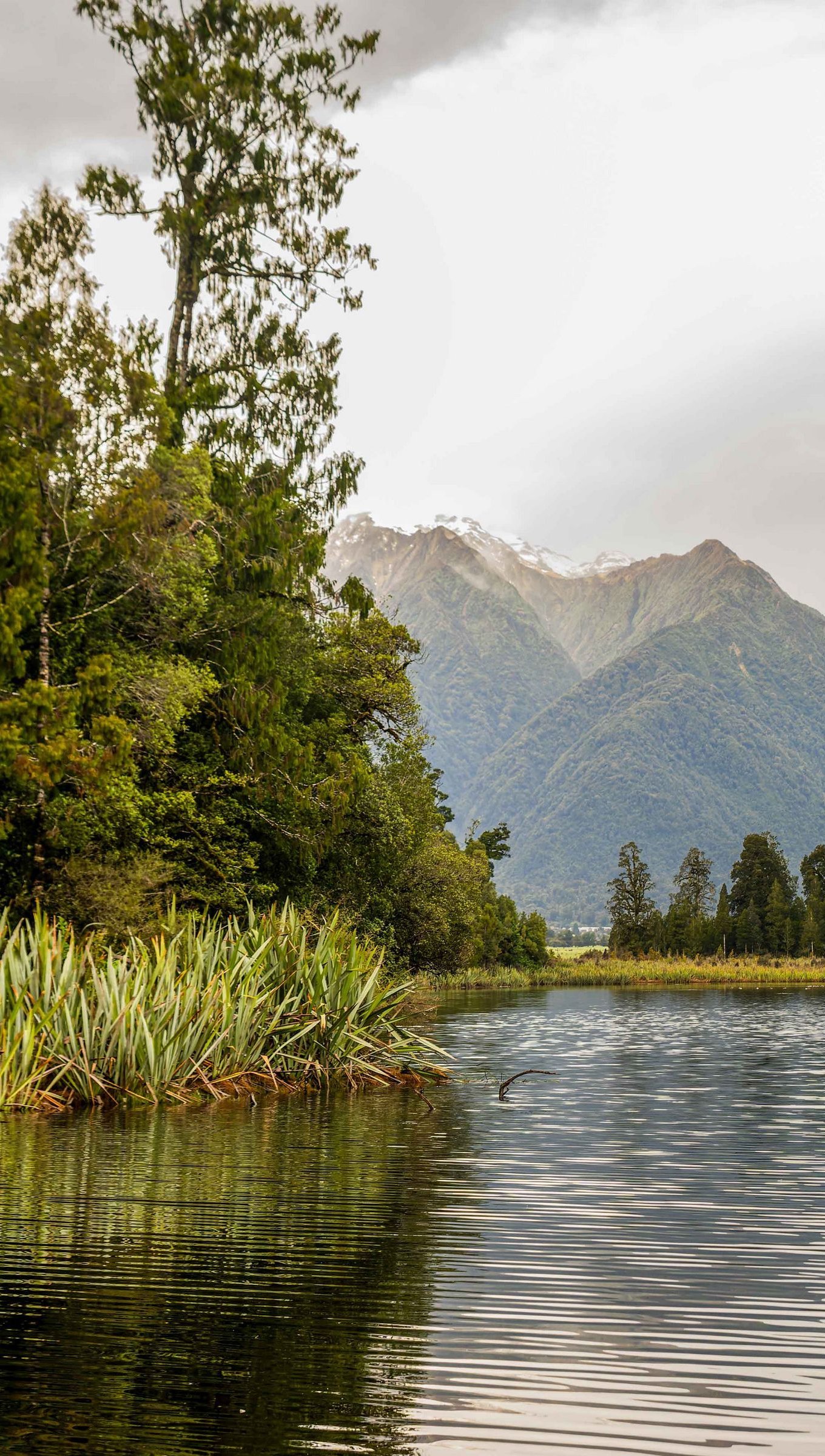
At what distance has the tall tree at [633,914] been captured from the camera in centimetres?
12131

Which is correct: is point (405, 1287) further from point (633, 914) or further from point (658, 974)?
point (633, 914)

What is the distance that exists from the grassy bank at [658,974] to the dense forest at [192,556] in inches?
2213

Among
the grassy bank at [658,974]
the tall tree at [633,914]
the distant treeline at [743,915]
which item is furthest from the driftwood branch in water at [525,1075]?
the tall tree at [633,914]

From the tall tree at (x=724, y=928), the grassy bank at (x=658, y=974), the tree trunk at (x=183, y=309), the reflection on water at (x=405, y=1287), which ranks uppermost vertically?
the tree trunk at (x=183, y=309)

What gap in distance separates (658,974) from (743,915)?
19950 mm

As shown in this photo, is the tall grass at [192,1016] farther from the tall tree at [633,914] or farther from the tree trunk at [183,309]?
the tall tree at [633,914]

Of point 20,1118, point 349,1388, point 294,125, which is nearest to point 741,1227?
point 349,1388

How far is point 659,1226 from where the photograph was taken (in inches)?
418

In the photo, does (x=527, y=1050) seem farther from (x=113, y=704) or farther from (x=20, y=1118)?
(x=20, y=1118)

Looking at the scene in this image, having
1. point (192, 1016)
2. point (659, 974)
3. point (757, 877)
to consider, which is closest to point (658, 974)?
point (659, 974)

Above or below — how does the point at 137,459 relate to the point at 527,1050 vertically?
above

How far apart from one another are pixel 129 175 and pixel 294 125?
15.6 ft

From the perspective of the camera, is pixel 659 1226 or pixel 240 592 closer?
pixel 659 1226

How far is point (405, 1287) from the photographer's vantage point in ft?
26.8
